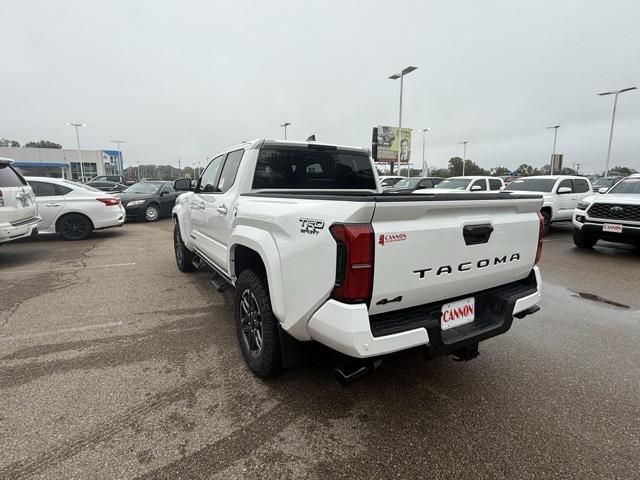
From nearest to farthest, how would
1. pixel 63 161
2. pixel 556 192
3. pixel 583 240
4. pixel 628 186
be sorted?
pixel 628 186 < pixel 583 240 < pixel 556 192 < pixel 63 161

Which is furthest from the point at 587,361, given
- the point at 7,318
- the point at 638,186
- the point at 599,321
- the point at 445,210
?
the point at 638,186

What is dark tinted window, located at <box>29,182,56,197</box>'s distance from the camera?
898 centimetres

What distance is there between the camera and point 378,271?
1.96 metres

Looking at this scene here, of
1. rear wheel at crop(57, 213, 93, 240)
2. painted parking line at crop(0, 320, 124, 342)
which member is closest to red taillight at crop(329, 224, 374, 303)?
painted parking line at crop(0, 320, 124, 342)

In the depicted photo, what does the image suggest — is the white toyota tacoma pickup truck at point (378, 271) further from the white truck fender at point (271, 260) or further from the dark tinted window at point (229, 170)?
the dark tinted window at point (229, 170)

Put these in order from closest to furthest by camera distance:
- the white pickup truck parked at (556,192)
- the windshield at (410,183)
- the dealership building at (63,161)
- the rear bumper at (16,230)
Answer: the rear bumper at (16,230) → the white pickup truck parked at (556,192) → the windshield at (410,183) → the dealership building at (63,161)

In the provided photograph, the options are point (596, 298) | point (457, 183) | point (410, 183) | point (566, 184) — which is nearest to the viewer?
point (596, 298)

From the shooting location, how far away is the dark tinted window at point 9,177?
6.35 meters

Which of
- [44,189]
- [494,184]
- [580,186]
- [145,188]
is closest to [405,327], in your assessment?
[44,189]

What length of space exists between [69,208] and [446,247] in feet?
32.1

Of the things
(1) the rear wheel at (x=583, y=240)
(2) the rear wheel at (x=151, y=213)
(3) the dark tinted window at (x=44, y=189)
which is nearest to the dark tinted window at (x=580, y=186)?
(1) the rear wheel at (x=583, y=240)

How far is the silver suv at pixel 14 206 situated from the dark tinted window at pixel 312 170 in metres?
5.36

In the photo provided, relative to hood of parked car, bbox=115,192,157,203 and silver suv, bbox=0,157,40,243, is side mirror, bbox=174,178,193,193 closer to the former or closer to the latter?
silver suv, bbox=0,157,40,243

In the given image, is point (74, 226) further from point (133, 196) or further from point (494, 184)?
point (494, 184)
